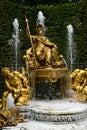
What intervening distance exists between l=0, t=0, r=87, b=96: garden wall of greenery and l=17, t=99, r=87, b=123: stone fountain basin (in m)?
6.22

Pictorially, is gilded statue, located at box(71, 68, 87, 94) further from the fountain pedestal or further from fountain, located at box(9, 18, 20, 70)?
fountain, located at box(9, 18, 20, 70)

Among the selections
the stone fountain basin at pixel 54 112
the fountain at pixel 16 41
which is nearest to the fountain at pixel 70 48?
the fountain at pixel 16 41

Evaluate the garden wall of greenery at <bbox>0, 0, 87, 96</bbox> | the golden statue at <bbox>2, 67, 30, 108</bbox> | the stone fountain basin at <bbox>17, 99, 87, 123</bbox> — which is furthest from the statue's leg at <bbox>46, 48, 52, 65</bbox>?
the garden wall of greenery at <bbox>0, 0, 87, 96</bbox>

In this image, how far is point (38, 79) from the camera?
583 inches

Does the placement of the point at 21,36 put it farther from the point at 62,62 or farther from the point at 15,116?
the point at 15,116

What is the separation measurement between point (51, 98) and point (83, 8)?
7059 mm

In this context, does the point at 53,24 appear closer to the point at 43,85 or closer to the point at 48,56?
the point at 48,56

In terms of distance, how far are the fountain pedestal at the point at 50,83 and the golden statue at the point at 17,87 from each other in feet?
1.74

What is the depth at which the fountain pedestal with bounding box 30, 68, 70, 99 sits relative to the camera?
1457 cm

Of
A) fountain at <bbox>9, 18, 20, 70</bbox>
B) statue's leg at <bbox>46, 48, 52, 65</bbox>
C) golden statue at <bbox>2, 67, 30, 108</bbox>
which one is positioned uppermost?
fountain at <bbox>9, 18, 20, 70</bbox>

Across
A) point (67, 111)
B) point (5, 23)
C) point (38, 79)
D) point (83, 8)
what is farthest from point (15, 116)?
point (83, 8)

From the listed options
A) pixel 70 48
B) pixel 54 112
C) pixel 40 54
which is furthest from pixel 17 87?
pixel 70 48

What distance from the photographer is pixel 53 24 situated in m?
20.4

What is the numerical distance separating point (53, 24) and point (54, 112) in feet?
30.5
